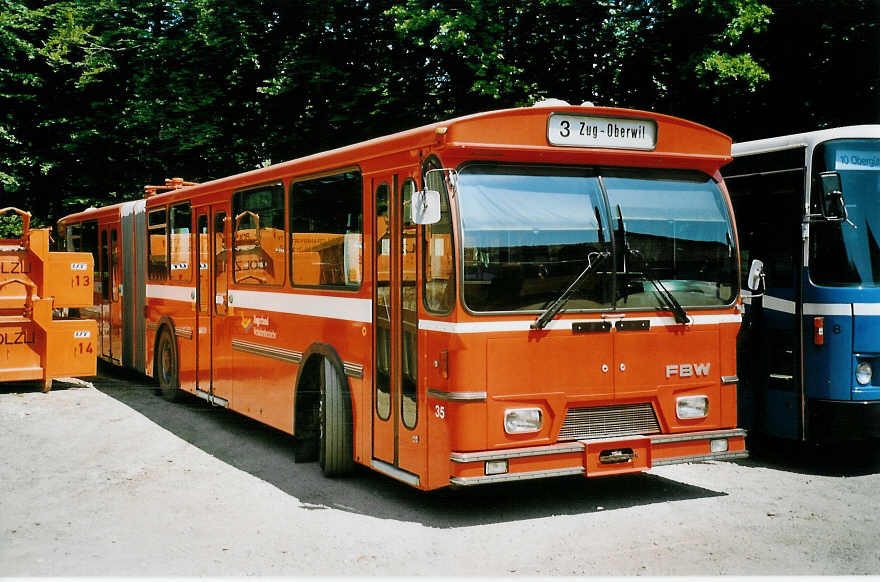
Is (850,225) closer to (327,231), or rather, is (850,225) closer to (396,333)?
(396,333)

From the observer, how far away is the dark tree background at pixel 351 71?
→ 1708cm

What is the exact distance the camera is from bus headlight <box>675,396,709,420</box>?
7398 millimetres

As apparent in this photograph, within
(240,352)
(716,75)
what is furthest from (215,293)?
(716,75)

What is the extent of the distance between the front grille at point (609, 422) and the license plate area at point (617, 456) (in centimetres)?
9

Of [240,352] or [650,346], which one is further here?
[240,352]

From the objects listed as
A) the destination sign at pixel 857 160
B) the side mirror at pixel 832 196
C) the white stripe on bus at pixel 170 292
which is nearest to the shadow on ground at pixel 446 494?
the side mirror at pixel 832 196

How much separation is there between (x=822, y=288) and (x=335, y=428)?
14.3 feet

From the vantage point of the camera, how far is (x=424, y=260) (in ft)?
23.1

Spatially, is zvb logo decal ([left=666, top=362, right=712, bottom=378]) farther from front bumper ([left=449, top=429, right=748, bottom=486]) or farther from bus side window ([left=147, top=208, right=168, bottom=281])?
bus side window ([left=147, top=208, right=168, bottom=281])

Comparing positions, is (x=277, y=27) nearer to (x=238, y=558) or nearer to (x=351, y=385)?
(x=351, y=385)

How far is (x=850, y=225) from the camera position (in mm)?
8352

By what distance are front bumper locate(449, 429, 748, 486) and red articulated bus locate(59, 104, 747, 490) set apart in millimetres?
14

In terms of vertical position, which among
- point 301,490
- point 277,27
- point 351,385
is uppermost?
point 277,27

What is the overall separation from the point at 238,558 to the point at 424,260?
2398 millimetres
